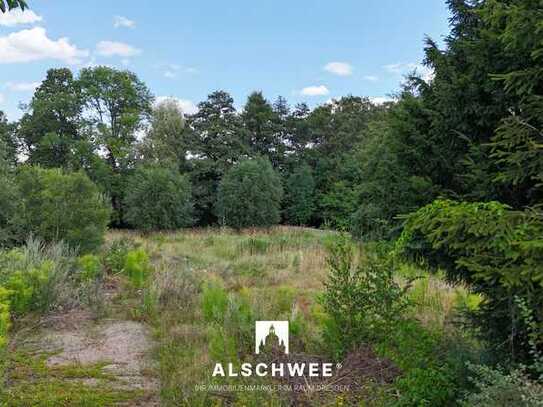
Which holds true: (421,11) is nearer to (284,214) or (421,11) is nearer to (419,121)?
(419,121)

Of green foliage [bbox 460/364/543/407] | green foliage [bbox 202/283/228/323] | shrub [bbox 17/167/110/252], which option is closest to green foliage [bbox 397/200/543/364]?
green foliage [bbox 460/364/543/407]

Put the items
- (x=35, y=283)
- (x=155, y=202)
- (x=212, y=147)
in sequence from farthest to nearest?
(x=212, y=147) < (x=155, y=202) < (x=35, y=283)

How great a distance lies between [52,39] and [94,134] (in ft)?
40.4

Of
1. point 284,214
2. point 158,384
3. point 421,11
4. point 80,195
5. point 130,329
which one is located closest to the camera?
point 158,384

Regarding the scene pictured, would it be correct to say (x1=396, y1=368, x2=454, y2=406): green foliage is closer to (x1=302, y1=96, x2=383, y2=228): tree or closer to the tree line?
the tree line

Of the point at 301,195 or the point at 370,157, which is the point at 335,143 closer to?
the point at 301,195

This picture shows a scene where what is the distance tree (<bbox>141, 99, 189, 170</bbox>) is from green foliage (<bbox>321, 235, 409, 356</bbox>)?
72.1ft

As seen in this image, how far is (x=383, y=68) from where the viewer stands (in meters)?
11.8

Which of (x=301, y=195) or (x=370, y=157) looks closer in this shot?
(x=370, y=157)

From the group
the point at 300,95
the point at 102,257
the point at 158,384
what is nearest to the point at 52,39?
the point at 102,257

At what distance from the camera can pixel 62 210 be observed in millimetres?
8484

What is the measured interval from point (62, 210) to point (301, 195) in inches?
768

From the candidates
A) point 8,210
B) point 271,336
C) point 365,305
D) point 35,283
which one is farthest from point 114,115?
point 365,305

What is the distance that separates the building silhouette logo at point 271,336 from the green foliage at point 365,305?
0.42m
